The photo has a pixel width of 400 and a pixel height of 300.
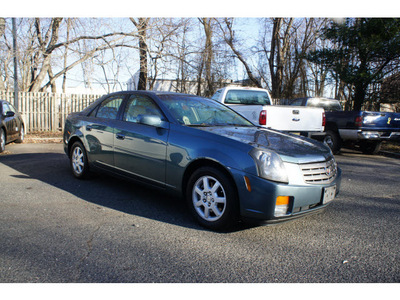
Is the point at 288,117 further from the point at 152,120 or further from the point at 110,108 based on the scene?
the point at 152,120

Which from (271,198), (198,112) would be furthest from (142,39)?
(271,198)

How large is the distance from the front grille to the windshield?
1422mm

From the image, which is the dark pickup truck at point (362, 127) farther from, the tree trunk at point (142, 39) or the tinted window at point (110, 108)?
the tree trunk at point (142, 39)

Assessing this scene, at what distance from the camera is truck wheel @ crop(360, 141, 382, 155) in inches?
408

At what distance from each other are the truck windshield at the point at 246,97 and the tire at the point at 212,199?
6.60 metres

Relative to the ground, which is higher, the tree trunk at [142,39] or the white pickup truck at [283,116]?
the tree trunk at [142,39]

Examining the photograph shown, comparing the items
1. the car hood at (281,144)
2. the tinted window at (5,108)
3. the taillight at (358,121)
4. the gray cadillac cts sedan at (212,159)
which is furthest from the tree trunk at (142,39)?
the car hood at (281,144)

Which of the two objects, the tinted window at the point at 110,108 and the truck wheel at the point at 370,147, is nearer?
the tinted window at the point at 110,108

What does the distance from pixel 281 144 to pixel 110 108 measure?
2894 mm

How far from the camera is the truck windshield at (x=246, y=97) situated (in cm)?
1003

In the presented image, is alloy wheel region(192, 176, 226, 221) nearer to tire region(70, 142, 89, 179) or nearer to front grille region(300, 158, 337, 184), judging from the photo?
front grille region(300, 158, 337, 184)

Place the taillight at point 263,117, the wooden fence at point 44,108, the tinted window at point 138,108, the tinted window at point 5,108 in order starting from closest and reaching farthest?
the tinted window at point 138,108, the taillight at point 263,117, the tinted window at point 5,108, the wooden fence at point 44,108

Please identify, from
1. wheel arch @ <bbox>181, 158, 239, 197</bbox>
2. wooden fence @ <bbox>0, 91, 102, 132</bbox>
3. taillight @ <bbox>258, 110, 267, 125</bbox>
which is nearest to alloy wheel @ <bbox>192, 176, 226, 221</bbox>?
wheel arch @ <bbox>181, 158, 239, 197</bbox>

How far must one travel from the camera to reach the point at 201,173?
3.60 m
